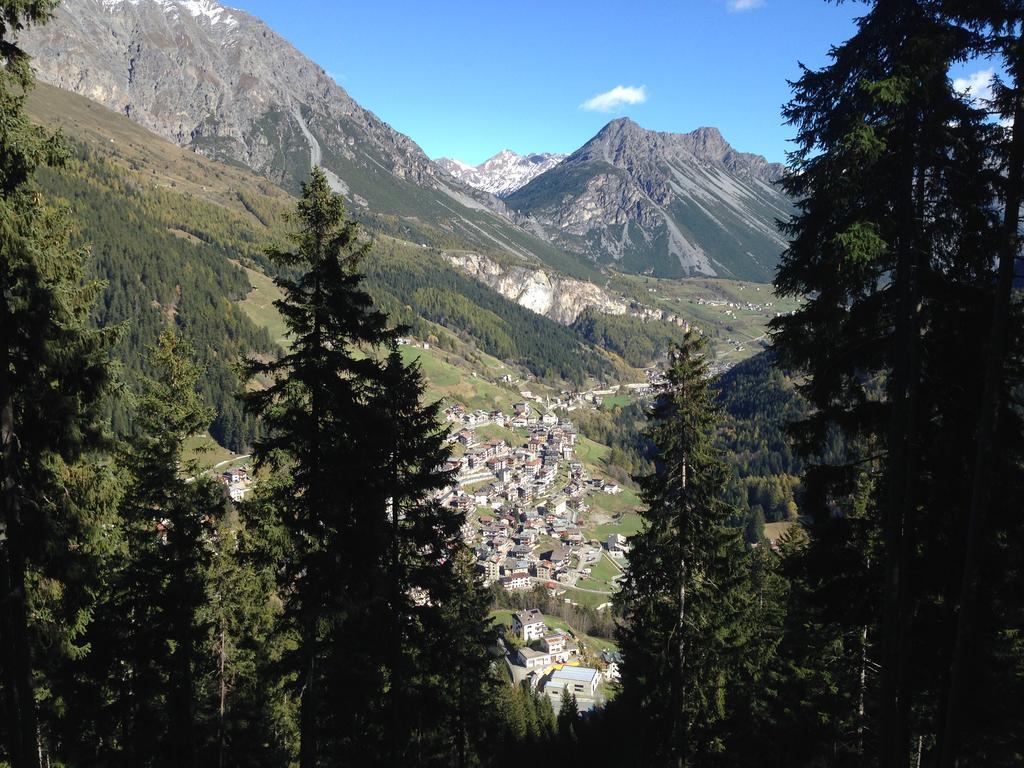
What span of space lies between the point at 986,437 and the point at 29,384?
13.5 metres

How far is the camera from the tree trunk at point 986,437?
7.75 m

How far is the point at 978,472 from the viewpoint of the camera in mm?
8000

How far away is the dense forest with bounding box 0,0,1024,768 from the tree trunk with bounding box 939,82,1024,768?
0.04m

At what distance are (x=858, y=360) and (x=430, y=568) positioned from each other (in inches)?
394

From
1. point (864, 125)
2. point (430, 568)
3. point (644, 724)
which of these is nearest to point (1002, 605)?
point (864, 125)

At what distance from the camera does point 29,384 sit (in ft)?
32.1

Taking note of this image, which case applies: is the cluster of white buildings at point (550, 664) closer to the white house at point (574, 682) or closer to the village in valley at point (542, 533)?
the white house at point (574, 682)

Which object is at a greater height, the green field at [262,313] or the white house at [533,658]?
the green field at [262,313]

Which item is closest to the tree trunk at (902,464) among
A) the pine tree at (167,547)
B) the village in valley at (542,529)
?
the pine tree at (167,547)

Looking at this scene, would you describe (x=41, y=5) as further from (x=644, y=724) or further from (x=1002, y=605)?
(x=644, y=724)

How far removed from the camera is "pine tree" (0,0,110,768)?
8992 millimetres

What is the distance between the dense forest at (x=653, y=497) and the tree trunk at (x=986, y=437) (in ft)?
0.12

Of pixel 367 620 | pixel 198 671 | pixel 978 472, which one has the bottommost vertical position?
pixel 198 671


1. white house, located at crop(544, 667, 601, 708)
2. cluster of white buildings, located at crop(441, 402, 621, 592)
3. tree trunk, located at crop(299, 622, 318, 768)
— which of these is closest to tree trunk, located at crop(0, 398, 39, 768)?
tree trunk, located at crop(299, 622, 318, 768)
